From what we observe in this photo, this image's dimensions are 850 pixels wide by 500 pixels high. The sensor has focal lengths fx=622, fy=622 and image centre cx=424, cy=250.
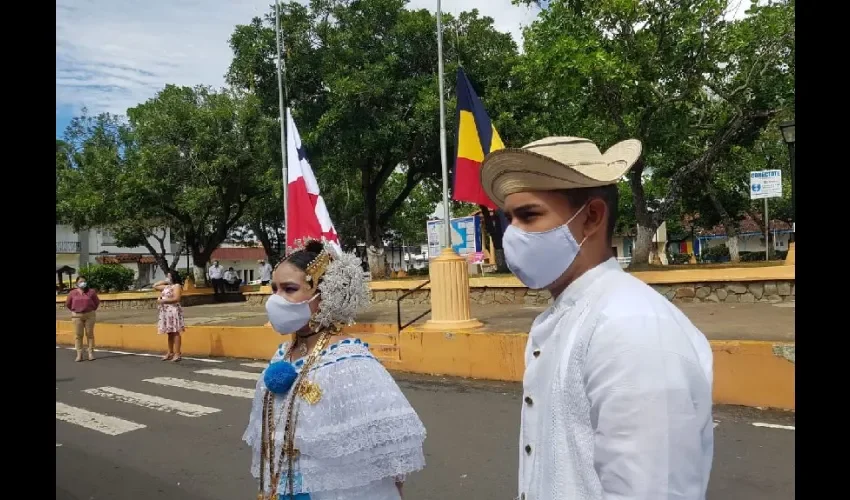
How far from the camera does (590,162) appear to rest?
4.80 feet

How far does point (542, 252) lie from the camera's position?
1.56m

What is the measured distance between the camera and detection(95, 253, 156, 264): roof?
5309 cm

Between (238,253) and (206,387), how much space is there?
59005mm

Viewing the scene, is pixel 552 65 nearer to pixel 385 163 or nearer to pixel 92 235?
pixel 385 163

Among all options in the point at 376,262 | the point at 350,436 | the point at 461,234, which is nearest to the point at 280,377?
the point at 350,436

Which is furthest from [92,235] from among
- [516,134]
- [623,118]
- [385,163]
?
[623,118]

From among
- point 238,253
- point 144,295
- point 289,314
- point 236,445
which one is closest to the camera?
point 289,314

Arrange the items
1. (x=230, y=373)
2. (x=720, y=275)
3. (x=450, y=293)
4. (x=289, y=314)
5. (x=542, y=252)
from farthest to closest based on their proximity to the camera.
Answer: (x=720, y=275) < (x=230, y=373) < (x=450, y=293) < (x=289, y=314) < (x=542, y=252)

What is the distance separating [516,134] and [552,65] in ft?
14.6

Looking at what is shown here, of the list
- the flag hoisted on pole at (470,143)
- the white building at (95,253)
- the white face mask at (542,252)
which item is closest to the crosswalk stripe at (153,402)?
the flag hoisted on pole at (470,143)

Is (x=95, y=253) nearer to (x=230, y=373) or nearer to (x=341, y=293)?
(x=230, y=373)

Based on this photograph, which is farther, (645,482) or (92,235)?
(92,235)

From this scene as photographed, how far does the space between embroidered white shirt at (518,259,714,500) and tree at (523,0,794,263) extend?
13380 millimetres

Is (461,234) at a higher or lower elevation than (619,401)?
higher
